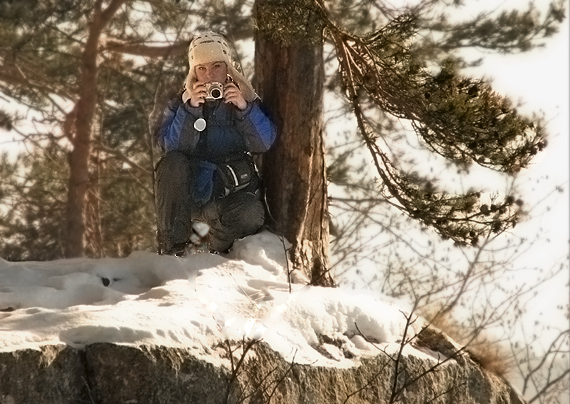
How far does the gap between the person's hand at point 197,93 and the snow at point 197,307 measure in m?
0.90

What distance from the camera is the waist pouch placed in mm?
5500

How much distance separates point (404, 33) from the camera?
550cm

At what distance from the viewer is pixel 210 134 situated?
18.3 ft

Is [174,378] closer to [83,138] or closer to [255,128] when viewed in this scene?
[255,128]

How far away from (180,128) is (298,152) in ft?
2.52

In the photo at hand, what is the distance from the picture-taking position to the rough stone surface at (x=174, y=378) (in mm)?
3547

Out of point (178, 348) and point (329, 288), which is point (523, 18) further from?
point (178, 348)

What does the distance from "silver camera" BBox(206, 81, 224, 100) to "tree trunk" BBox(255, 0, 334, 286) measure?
44 centimetres

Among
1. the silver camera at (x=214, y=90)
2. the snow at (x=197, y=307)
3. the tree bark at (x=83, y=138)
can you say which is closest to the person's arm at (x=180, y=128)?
the silver camera at (x=214, y=90)

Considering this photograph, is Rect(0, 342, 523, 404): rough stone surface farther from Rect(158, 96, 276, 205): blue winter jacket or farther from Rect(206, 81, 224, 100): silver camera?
Rect(206, 81, 224, 100): silver camera

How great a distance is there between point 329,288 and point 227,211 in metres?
0.84

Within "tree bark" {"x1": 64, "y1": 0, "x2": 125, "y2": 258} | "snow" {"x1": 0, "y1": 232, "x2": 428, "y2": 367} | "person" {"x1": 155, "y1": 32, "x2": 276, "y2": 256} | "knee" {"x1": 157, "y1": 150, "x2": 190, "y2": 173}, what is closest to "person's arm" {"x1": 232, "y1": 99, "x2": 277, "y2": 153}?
"person" {"x1": 155, "y1": 32, "x2": 276, "y2": 256}

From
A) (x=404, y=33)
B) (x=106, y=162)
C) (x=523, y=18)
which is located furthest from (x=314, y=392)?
(x=106, y=162)

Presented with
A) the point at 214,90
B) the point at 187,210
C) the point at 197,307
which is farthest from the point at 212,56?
the point at 197,307
